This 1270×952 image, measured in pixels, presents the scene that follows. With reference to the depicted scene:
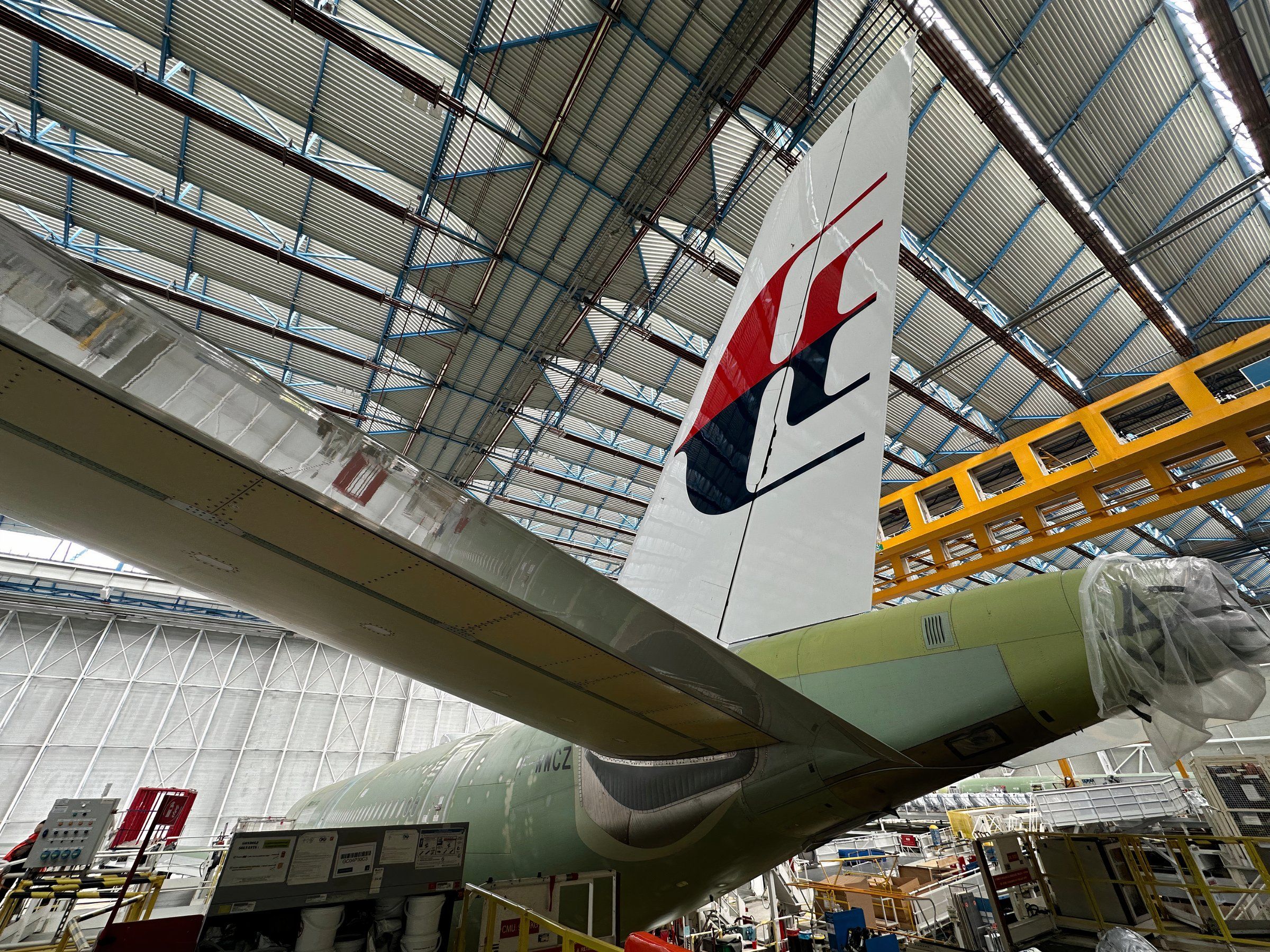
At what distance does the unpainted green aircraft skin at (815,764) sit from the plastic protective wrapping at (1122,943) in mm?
3552

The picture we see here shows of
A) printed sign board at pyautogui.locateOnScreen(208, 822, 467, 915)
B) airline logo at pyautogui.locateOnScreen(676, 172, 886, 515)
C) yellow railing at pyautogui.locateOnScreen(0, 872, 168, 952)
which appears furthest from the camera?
yellow railing at pyautogui.locateOnScreen(0, 872, 168, 952)

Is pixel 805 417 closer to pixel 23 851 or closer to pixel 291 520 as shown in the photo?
pixel 291 520

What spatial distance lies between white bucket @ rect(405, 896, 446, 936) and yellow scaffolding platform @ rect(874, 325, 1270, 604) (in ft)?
37.5

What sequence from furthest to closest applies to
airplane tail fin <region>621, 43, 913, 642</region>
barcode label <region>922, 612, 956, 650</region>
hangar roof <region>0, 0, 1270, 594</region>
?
hangar roof <region>0, 0, 1270, 594</region>, barcode label <region>922, 612, 956, 650</region>, airplane tail fin <region>621, 43, 913, 642</region>

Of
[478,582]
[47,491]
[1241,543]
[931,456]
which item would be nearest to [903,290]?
[931,456]

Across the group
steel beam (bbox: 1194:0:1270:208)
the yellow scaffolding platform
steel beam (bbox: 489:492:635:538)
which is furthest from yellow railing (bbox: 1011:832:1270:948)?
steel beam (bbox: 489:492:635:538)

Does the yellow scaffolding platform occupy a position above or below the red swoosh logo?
above

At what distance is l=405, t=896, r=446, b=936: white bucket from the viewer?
5387 millimetres

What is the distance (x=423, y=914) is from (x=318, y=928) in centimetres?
88

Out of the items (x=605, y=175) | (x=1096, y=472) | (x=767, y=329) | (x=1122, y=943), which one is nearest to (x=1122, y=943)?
(x=1122, y=943)

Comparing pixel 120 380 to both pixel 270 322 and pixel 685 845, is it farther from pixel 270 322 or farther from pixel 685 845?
pixel 270 322

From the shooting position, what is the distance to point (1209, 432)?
9461 mm

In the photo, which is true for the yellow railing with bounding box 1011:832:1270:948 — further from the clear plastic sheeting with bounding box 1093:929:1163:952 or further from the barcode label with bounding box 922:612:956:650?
the barcode label with bounding box 922:612:956:650

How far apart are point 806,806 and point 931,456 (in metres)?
16.0
